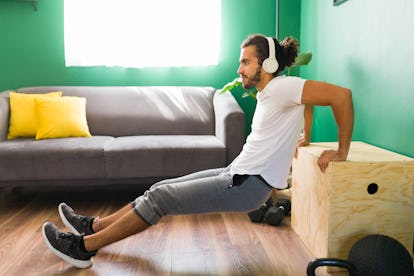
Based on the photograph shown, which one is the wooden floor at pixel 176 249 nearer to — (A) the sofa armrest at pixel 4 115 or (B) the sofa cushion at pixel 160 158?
(B) the sofa cushion at pixel 160 158

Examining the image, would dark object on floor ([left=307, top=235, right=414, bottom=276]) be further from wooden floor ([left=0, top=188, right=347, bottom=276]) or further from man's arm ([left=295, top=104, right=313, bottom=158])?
man's arm ([left=295, top=104, right=313, bottom=158])

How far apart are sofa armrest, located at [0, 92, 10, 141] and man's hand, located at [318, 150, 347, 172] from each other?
89.5 inches

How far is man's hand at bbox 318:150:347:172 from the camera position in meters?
1.70

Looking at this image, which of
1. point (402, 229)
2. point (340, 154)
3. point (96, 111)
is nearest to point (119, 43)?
point (96, 111)

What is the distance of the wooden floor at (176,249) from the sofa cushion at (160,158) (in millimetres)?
296

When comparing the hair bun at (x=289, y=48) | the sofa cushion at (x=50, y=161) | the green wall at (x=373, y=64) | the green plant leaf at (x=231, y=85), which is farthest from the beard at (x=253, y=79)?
the sofa cushion at (x=50, y=161)

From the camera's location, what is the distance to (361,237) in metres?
1.76

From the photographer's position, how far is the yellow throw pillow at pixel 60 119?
292 centimetres

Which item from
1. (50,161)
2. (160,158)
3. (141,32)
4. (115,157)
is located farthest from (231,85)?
(50,161)

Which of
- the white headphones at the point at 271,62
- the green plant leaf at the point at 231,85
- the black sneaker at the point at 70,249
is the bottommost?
the black sneaker at the point at 70,249

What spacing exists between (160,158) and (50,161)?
684 millimetres

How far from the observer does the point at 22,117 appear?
3039 mm

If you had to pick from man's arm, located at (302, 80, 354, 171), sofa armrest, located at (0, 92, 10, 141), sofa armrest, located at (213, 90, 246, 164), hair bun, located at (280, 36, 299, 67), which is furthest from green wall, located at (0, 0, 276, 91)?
man's arm, located at (302, 80, 354, 171)

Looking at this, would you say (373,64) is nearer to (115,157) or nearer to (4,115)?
(115,157)
